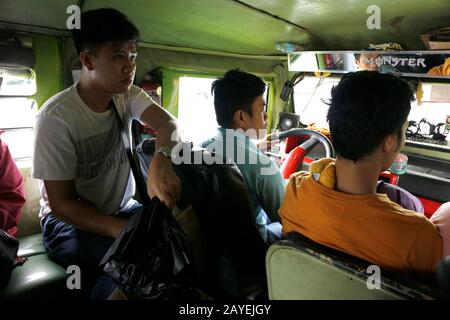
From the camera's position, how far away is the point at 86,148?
65.2 inches

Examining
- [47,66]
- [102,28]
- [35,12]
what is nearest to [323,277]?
[102,28]

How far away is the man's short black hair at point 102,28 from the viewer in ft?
5.01

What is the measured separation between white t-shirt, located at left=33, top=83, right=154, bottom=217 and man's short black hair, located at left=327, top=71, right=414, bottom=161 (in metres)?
1.20

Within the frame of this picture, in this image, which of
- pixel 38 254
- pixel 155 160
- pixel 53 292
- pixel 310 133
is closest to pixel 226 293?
pixel 155 160

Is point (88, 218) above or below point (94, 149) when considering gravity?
below

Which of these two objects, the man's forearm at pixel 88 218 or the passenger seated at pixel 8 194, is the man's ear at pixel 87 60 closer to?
the man's forearm at pixel 88 218

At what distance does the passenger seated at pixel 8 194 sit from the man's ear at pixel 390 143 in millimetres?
2069

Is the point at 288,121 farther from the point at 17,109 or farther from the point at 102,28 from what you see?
the point at 17,109

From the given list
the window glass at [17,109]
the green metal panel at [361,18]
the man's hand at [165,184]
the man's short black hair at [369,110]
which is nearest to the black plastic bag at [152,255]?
the man's hand at [165,184]

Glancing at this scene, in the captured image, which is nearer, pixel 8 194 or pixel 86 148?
pixel 86 148

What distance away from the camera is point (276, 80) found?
398 centimetres

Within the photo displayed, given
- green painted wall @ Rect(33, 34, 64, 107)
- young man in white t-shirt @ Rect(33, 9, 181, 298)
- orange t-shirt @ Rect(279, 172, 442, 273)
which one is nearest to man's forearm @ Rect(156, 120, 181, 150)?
young man in white t-shirt @ Rect(33, 9, 181, 298)

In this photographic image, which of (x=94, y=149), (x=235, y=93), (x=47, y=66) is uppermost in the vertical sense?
(x=47, y=66)

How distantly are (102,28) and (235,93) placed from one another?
2.76 ft
